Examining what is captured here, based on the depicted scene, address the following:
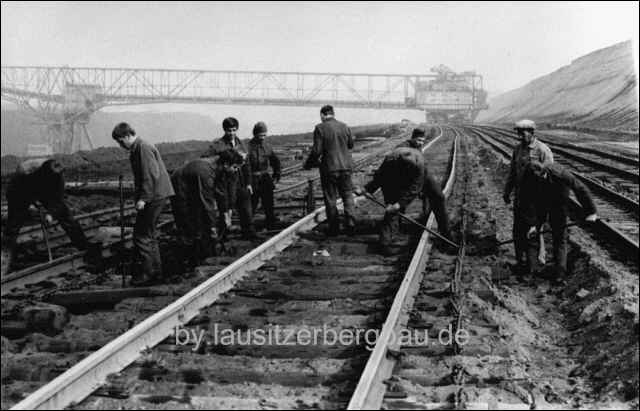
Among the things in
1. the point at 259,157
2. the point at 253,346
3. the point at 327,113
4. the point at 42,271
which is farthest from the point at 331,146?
the point at 253,346

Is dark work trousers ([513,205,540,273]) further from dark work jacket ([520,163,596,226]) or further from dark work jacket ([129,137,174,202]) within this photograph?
dark work jacket ([129,137,174,202])

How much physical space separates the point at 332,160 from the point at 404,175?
49.9 inches

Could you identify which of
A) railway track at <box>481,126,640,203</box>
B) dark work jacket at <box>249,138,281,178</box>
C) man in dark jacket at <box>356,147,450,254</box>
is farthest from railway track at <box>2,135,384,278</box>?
railway track at <box>481,126,640,203</box>

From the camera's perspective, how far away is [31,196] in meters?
8.06

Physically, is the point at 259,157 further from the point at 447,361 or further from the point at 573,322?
the point at 447,361

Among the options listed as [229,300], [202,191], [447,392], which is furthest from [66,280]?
[447,392]

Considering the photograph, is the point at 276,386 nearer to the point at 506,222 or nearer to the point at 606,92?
the point at 506,222

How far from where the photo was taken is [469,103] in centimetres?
10100

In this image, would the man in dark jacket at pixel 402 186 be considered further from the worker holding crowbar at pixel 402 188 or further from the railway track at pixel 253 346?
the railway track at pixel 253 346

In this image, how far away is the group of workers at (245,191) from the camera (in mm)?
7039

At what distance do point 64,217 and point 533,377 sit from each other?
6.01 m

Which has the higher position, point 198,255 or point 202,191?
point 202,191

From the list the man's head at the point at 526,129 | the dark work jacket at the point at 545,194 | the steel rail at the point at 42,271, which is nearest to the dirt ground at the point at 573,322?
the dark work jacket at the point at 545,194

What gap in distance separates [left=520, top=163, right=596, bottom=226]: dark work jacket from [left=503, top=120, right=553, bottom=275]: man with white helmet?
0.06m
